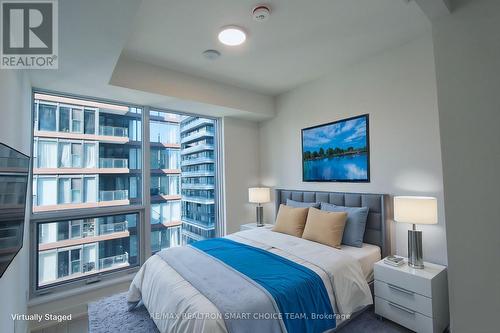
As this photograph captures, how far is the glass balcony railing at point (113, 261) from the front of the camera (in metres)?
3.01

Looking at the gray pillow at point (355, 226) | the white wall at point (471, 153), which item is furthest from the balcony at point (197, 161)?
the white wall at point (471, 153)

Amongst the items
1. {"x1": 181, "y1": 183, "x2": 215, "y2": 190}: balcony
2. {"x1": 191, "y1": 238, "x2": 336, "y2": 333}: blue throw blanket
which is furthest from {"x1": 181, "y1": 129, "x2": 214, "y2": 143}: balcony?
{"x1": 191, "y1": 238, "x2": 336, "y2": 333}: blue throw blanket

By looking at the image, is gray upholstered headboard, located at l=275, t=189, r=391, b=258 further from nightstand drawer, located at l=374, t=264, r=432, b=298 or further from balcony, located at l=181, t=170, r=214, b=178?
balcony, located at l=181, t=170, r=214, b=178

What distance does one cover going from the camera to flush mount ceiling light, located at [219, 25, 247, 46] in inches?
86.6

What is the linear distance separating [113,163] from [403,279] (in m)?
3.44

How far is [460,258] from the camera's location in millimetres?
1190

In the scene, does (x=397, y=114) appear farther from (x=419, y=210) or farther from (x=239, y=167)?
(x=239, y=167)

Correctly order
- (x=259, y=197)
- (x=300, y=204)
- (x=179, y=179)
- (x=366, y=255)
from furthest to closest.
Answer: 1. (x=259, y=197)
2. (x=179, y=179)
3. (x=300, y=204)
4. (x=366, y=255)

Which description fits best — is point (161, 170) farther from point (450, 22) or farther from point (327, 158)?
point (450, 22)

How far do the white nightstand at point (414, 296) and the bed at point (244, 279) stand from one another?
0.55 feet

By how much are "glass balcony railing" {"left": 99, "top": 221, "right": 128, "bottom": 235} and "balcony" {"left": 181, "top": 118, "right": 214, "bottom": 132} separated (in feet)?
5.28

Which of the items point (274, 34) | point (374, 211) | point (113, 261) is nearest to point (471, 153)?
point (374, 211)

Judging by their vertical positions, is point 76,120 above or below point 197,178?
above

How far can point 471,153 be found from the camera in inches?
45.6
